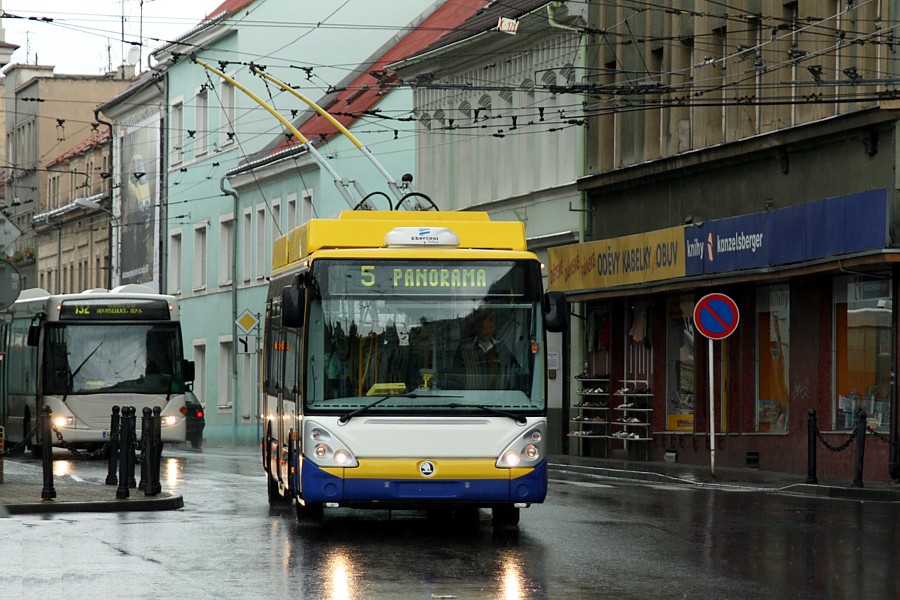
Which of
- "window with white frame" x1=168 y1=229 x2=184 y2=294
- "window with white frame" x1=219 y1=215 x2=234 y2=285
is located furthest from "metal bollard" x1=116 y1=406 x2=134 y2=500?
"window with white frame" x1=168 y1=229 x2=184 y2=294

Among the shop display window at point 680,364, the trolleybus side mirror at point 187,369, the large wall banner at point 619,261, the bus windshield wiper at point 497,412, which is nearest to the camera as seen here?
the bus windshield wiper at point 497,412

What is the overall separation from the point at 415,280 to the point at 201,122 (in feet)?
146

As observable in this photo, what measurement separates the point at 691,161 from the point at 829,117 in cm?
520

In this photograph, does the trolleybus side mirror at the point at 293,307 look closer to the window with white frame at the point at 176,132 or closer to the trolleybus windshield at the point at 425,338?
the trolleybus windshield at the point at 425,338

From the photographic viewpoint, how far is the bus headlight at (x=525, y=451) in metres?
16.0

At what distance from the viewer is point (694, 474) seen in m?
28.1

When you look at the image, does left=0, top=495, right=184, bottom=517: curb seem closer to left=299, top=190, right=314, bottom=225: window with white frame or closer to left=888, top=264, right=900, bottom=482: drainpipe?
left=888, top=264, right=900, bottom=482: drainpipe

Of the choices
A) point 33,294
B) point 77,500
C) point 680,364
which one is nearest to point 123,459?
point 77,500

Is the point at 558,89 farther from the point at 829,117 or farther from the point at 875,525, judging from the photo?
the point at 875,525

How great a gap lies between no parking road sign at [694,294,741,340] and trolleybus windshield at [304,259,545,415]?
10761 mm

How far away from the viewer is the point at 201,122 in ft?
197

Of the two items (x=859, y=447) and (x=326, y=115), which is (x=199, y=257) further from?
(x=859, y=447)

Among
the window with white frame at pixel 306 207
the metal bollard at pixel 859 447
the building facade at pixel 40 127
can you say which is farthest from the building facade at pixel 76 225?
the metal bollard at pixel 859 447

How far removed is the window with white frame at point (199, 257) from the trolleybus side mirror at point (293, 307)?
45.3 meters
